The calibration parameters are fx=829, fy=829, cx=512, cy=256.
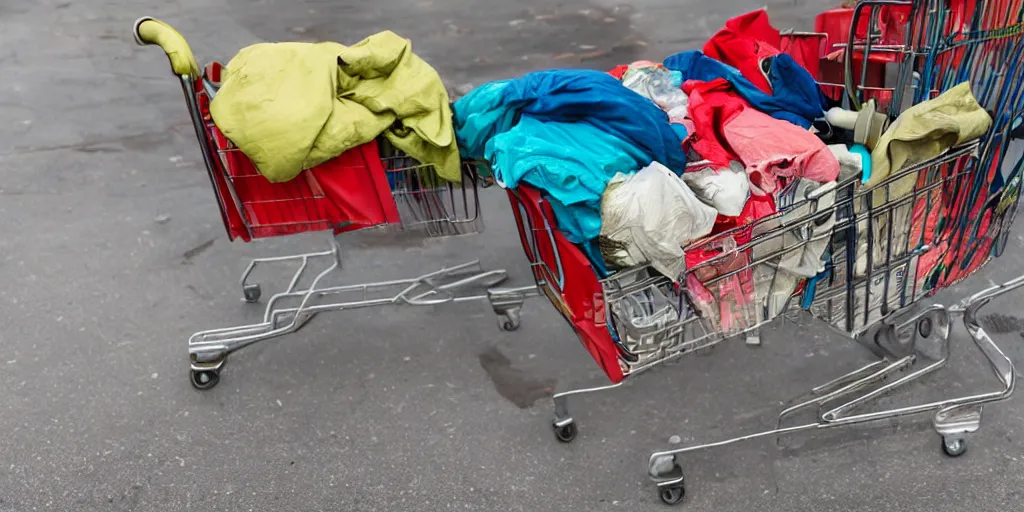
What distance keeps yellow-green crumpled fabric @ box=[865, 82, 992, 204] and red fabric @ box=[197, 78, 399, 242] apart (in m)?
1.61

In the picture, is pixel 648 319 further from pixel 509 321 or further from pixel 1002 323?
pixel 1002 323

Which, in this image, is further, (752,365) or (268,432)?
(752,365)

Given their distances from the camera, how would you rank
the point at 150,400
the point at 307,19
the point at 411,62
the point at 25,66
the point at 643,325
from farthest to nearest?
the point at 307,19, the point at 25,66, the point at 150,400, the point at 411,62, the point at 643,325

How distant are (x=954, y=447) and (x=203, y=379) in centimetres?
281

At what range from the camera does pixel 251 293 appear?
392cm

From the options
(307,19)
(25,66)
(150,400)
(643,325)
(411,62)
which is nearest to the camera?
(643,325)

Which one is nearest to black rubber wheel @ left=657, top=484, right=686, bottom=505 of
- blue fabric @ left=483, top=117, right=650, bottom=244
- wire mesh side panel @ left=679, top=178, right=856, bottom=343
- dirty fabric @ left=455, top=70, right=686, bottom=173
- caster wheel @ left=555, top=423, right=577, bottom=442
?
caster wheel @ left=555, top=423, right=577, bottom=442

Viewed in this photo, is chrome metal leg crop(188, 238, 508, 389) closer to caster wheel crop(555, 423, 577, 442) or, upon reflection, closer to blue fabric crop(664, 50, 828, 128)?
caster wheel crop(555, 423, 577, 442)

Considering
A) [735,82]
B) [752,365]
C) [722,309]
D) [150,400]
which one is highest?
[735,82]

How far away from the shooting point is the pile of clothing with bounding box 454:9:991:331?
2299 millimetres

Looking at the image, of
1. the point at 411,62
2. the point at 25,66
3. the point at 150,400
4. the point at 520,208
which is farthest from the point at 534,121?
the point at 25,66

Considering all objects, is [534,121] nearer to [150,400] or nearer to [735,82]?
[735,82]

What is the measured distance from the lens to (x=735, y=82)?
110 inches

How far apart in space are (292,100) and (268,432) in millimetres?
1272
